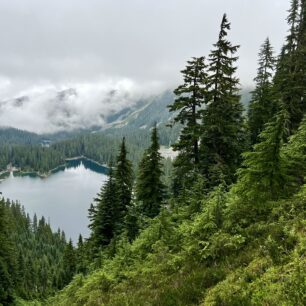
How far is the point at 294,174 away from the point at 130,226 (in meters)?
14.5

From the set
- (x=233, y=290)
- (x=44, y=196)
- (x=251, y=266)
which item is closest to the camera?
(x=233, y=290)

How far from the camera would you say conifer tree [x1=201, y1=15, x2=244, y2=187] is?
2117 cm

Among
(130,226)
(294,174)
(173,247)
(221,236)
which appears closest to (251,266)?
(221,236)

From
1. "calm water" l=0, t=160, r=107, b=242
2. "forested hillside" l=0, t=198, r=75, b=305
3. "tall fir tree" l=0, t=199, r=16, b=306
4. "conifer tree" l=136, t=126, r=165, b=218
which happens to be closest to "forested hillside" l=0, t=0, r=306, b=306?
"conifer tree" l=136, t=126, r=165, b=218

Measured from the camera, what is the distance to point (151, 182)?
1136 inches

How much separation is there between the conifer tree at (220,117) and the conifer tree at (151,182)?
22.2 feet

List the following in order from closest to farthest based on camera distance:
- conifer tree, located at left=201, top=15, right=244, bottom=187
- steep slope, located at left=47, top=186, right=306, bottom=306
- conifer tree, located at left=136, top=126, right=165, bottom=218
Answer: steep slope, located at left=47, top=186, right=306, bottom=306 < conifer tree, located at left=201, top=15, right=244, bottom=187 < conifer tree, located at left=136, top=126, right=165, bottom=218

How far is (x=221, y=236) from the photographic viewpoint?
1020 centimetres

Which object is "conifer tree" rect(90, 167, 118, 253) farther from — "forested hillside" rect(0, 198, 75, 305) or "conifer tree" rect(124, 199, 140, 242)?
"forested hillside" rect(0, 198, 75, 305)

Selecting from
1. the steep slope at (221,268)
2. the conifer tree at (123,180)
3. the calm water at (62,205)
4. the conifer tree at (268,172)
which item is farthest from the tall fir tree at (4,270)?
the calm water at (62,205)

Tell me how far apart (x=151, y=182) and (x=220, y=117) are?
9712 mm

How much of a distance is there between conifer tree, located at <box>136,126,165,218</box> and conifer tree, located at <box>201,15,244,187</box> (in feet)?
22.2

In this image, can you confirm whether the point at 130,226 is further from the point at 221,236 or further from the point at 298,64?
the point at 298,64

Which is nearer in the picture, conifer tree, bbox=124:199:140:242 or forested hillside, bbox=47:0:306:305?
forested hillside, bbox=47:0:306:305
